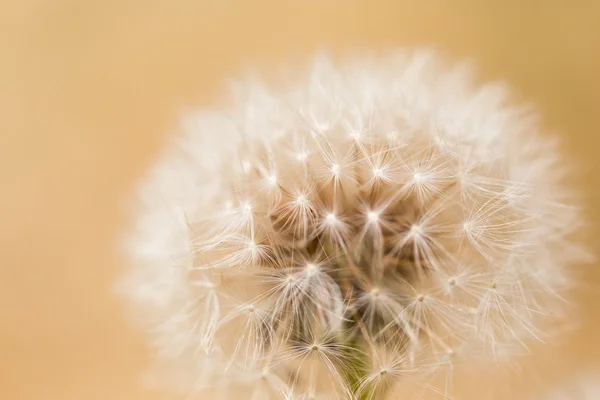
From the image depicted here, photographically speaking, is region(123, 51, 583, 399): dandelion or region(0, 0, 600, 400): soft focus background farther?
region(0, 0, 600, 400): soft focus background

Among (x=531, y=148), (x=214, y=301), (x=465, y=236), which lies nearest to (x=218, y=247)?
(x=214, y=301)

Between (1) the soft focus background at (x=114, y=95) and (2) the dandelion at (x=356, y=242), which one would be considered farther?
(1) the soft focus background at (x=114, y=95)

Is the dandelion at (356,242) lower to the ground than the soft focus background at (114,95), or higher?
lower

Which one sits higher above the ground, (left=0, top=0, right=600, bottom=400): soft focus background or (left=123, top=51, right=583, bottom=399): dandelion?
(left=0, top=0, right=600, bottom=400): soft focus background

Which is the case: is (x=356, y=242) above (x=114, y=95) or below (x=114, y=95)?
below

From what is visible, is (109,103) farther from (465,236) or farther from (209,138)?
(465,236)

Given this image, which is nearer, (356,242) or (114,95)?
(356,242)
